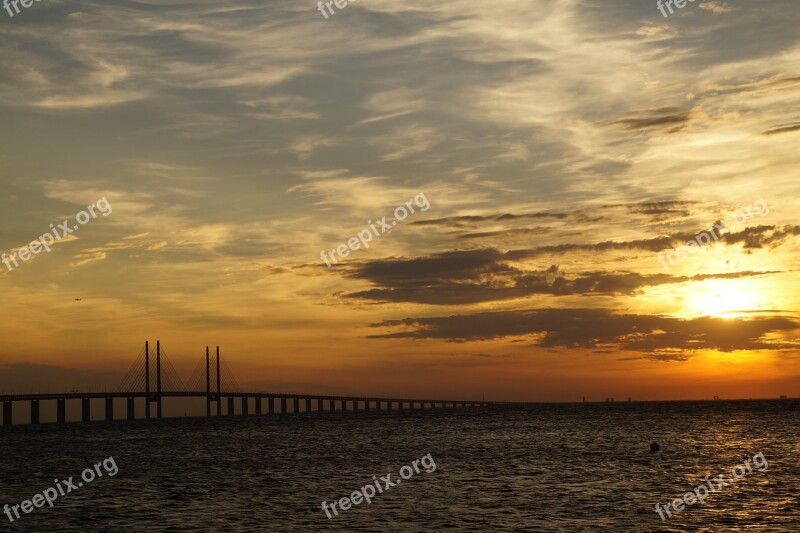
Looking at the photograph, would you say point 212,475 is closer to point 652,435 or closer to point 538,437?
point 538,437

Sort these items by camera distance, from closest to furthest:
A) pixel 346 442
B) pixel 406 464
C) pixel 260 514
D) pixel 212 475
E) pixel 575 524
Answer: pixel 575 524
pixel 260 514
pixel 212 475
pixel 406 464
pixel 346 442

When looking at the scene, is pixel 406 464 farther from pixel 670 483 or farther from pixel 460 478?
pixel 670 483

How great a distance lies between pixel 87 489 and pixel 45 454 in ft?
158

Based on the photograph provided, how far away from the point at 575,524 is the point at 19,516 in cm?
2782

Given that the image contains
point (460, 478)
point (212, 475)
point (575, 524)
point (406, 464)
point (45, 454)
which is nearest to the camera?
point (575, 524)

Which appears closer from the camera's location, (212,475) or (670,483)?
(670,483)

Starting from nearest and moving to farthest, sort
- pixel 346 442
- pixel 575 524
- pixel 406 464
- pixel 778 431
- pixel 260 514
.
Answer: pixel 575 524 → pixel 260 514 → pixel 406 464 → pixel 346 442 → pixel 778 431

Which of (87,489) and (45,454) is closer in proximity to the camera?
(87,489)

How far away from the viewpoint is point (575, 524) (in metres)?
38.3

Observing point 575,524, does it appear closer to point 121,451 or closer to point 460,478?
point 460,478

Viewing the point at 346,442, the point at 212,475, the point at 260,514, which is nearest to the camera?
the point at 260,514

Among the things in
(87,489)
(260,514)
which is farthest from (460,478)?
(87,489)

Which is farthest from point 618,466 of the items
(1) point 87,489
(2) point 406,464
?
(1) point 87,489

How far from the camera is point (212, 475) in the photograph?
64312 mm
